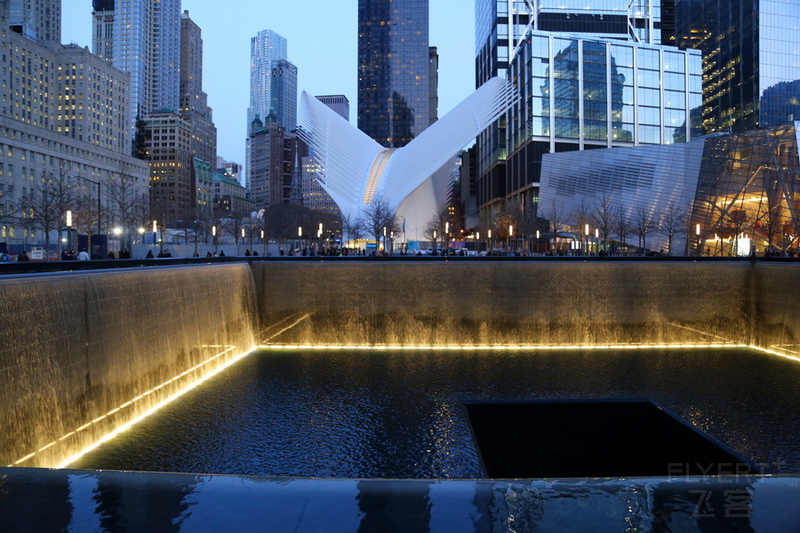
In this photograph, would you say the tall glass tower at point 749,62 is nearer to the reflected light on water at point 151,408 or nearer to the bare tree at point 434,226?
the bare tree at point 434,226

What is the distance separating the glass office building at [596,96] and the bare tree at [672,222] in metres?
23.8

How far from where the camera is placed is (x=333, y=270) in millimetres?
19281

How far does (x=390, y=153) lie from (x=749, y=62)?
5054 cm

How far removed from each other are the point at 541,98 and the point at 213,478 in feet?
231

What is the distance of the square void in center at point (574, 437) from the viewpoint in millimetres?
9977

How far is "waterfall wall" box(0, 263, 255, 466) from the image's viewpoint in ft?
25.3

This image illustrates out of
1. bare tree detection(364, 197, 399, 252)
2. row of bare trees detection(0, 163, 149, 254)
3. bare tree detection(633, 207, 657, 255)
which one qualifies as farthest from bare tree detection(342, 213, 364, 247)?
bare tree detection(633, 207, 657, 255)

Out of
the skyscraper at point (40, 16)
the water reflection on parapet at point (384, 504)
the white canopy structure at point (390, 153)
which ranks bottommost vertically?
the water reflection on parapet at point (384, 504)

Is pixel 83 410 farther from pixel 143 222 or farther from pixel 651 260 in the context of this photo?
pixel 143 222

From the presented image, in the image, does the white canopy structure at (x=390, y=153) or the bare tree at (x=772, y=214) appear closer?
the bare tree at (x=772, y=214)

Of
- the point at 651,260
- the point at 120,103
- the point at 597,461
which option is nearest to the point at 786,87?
the point at 651,260

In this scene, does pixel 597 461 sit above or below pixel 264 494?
below

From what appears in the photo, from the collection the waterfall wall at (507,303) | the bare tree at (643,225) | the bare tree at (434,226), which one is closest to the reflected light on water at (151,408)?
the waterfall wall at (507,303)

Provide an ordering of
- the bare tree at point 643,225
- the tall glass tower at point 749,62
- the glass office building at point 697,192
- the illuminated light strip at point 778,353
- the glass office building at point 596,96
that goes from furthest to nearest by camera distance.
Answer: the tall glass tower at point 749,62 → the glass office building at point 596,96 → the bare tree at point 643,225 → the glass office building at point 697,192 → the illuminated light strip at point 778,353
